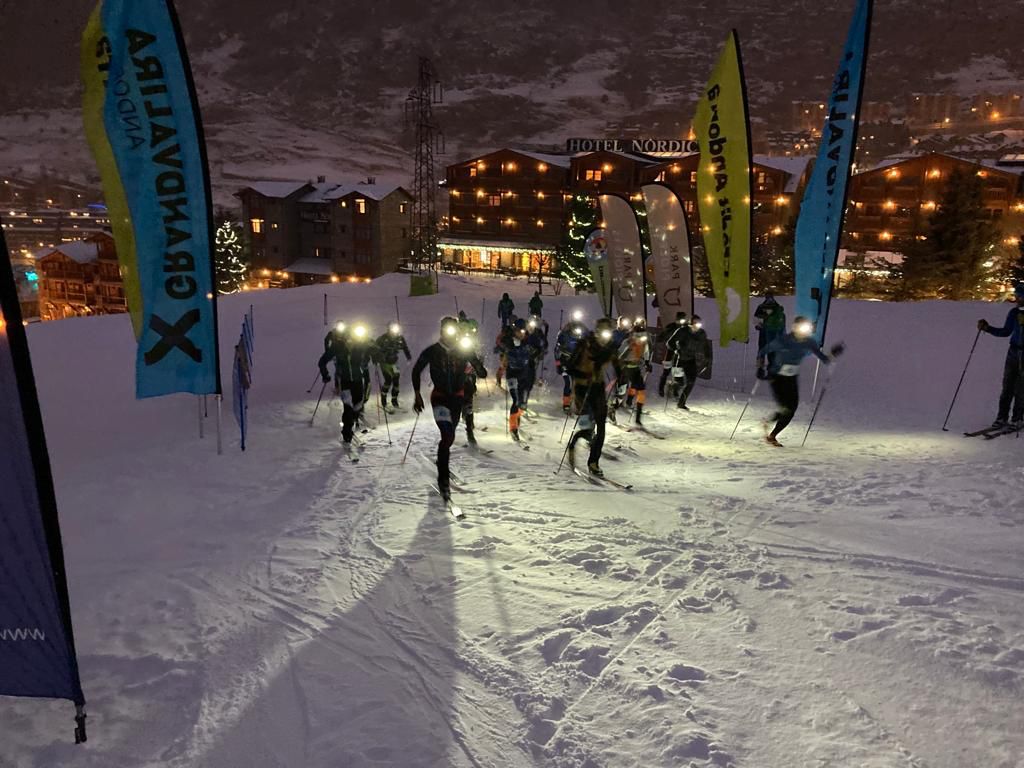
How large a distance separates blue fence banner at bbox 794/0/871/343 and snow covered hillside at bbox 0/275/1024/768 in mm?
3255

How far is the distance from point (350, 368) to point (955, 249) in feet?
111

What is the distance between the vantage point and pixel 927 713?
12.2ft

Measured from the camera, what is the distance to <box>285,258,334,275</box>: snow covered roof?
6044cm

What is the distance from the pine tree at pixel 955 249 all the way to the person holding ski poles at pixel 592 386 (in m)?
31.7

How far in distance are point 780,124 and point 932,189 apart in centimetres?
12231

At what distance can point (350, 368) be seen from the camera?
10031 mm

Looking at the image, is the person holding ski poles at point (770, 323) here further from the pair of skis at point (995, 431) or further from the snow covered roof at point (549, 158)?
the snow covered roof at point (549, 158)

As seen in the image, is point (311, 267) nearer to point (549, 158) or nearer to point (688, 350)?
point (549, 158)

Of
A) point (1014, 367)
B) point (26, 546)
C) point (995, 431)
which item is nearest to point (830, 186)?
point (1014, 367)

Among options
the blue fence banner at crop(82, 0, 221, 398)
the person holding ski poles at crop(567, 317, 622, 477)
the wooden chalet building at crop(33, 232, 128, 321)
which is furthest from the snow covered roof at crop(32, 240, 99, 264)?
the person holding ski poles at crop(567, 317, 622, 477)

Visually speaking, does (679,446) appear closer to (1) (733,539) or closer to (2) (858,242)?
(1) (733,539)

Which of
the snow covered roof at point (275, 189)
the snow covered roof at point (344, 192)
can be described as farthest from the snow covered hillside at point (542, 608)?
the snow covered roof at point (275, 189)

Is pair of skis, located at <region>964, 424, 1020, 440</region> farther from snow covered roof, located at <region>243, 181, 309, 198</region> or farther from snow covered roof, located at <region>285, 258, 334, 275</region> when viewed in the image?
snow covered roof, located at <region>243, 181, 309, 198</region>

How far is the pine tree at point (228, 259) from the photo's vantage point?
47562 mm
